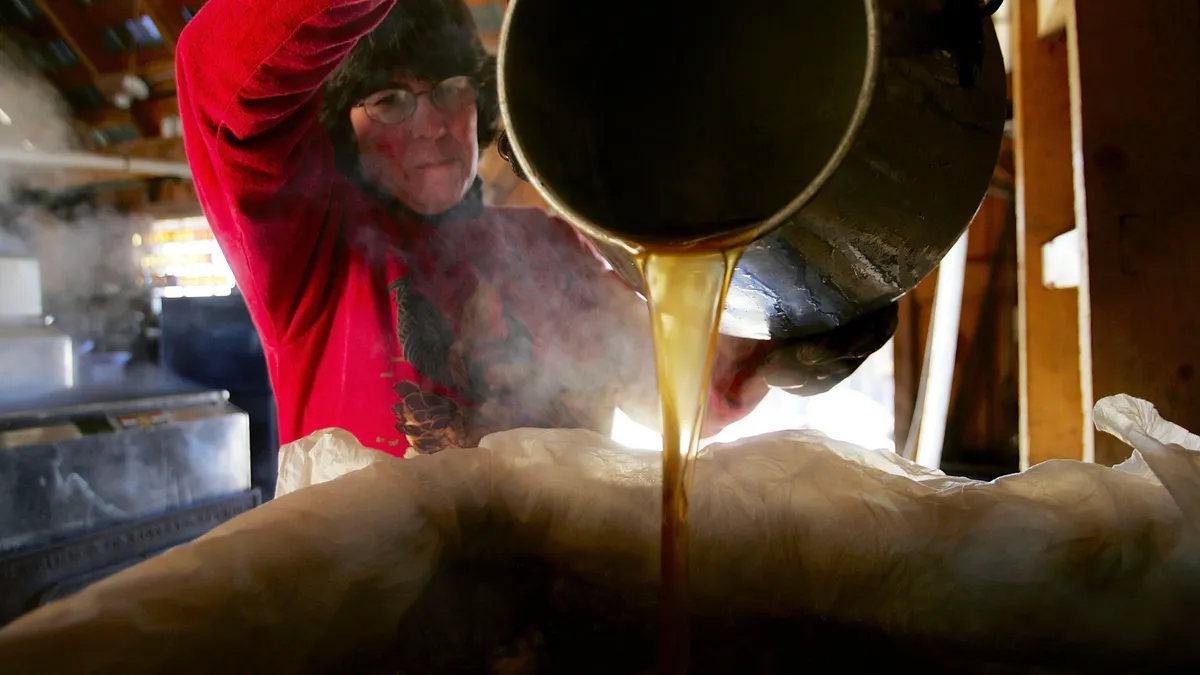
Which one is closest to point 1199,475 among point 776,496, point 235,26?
Result: point 776,496

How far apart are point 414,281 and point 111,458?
0.95 metres

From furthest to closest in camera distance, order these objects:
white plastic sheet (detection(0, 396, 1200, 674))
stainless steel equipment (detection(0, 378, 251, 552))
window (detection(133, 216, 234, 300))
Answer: window (detection(133, 216, 234, 300)) < stainless steel equipment (detection(0, 378, 251, 552)) < white plastic sheet (detection(0, 396, 1200, 674))

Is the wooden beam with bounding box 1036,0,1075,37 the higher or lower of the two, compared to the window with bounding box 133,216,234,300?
higher

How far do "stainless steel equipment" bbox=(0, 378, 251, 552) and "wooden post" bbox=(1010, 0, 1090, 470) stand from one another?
5.88 feet

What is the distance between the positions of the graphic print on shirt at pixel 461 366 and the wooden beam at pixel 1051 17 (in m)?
0.90

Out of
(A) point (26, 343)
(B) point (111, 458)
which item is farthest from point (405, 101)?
(A) point (26, 343)

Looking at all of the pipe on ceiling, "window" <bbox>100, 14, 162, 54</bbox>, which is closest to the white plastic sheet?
the pipe on ceiling

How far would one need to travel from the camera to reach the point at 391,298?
115 cm

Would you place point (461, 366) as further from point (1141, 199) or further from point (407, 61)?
point (1141, 199)

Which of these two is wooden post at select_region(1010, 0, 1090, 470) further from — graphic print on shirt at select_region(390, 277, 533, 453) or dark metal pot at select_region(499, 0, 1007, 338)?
graphic print on shirt at select_region(390, 277, 533, 453)

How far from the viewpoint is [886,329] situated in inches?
30.6

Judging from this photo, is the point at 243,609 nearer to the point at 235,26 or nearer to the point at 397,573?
the point at 397,573

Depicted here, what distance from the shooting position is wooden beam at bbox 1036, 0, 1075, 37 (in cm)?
91

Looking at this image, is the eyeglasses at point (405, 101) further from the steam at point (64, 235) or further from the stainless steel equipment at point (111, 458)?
the steam at point (64, 235)
